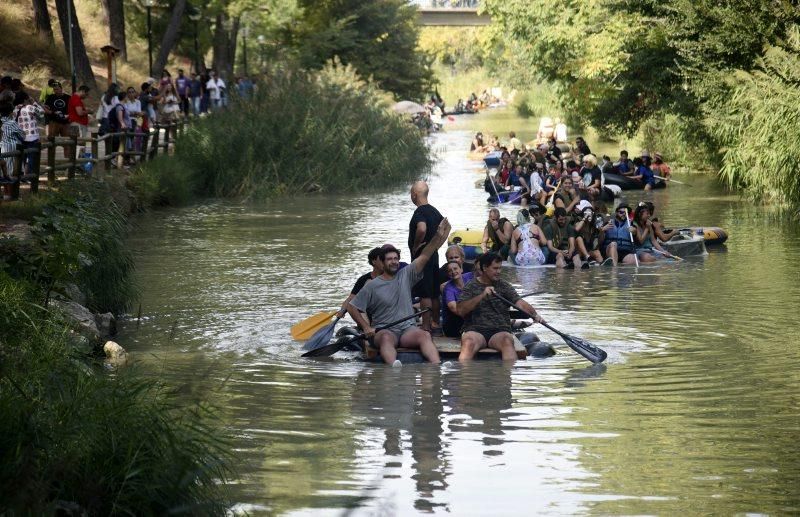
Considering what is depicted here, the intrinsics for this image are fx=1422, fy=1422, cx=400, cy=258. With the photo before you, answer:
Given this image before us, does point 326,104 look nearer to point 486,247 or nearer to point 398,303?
point 486,247

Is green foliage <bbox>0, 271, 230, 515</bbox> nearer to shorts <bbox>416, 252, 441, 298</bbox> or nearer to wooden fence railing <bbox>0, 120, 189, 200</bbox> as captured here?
shorts <bbox>416, 252, 441, 298</bbox>

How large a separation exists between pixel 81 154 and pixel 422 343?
1733 centimetres

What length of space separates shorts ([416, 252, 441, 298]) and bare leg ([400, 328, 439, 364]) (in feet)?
2.79

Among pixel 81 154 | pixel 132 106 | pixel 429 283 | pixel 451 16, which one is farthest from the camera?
pixel 451 16

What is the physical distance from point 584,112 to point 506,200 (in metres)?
8.97

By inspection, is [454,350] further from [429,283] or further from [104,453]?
[104,453]

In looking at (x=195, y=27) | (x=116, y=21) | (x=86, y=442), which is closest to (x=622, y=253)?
(x=86, y=442)

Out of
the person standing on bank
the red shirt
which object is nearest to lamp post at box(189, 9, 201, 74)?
the red shirt

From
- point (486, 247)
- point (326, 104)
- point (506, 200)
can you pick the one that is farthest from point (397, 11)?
point (486, 247)

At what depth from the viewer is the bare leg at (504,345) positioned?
13953mm

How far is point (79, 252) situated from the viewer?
1444 centimetres

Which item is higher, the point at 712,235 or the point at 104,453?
the point at 104,453

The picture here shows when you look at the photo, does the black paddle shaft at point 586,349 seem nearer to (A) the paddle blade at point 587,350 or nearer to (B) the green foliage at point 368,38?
(A) the paddle blade at point 587,350

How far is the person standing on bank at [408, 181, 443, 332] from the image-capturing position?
576 inches
